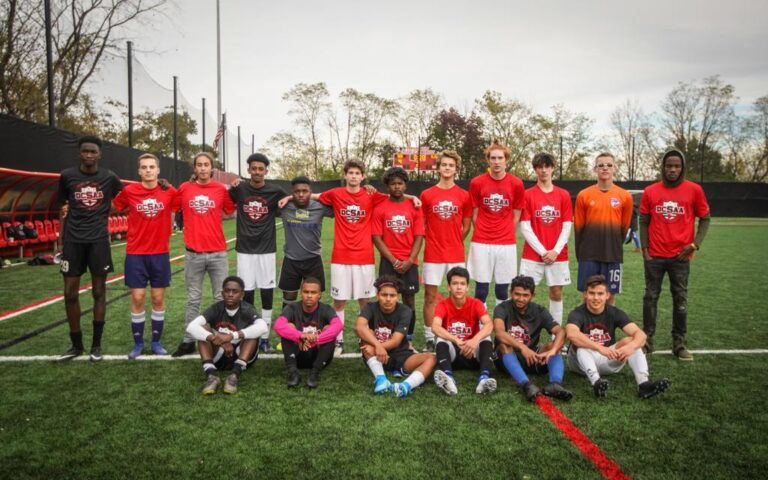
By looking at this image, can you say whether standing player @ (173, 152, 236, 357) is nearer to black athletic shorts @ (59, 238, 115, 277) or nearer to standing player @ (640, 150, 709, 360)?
black athletic shorts @ (59, 238, 115, 277)


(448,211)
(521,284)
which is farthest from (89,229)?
(521,284)

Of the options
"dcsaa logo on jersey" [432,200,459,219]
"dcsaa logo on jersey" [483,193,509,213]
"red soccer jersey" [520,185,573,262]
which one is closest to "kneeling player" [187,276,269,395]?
"dcsaa logo on jersey" [432,200,459,219]

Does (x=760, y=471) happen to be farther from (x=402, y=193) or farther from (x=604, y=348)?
(x=402, y=193)

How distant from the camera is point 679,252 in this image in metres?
5.09

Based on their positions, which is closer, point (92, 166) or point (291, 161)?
point (92, 166)

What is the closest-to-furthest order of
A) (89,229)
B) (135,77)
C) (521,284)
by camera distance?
1. (521,284)
2. (89,229)
3. (135,77)

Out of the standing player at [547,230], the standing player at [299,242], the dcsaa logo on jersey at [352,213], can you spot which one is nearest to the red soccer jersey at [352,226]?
the dcsaa logo on jersey at [352,213]

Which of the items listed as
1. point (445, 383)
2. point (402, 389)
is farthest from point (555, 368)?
point (402, 389)

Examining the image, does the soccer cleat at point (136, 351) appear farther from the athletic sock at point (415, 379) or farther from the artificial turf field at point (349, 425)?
the athletic sock at point (415, 379)

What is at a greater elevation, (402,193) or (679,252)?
(402,193)

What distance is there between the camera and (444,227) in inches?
205

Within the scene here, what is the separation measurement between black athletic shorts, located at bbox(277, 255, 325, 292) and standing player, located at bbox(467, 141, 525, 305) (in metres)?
1.64

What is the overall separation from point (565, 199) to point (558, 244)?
1.70ft

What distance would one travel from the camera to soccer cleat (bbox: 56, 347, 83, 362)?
4844 mm
